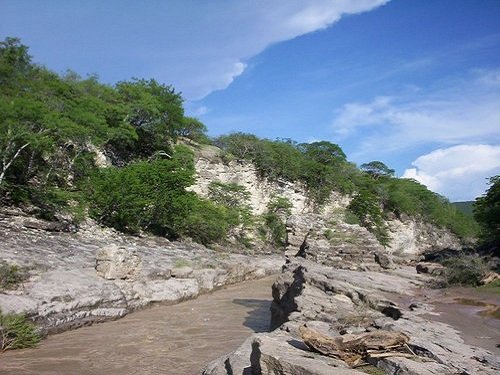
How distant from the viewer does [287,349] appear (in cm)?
538

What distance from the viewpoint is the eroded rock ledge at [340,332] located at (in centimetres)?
487

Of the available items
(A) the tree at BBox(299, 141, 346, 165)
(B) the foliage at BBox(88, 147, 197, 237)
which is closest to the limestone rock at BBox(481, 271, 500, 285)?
(B) the foliage at BBox(88, 147, 197, 237)

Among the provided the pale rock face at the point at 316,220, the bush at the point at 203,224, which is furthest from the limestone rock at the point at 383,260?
the bush at the point at 203,224

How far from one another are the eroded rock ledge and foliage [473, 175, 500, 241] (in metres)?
15.2

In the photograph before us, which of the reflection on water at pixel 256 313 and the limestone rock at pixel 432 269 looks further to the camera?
the limestone rock at pixel 432 269

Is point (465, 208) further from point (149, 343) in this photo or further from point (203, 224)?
point (149, 343)

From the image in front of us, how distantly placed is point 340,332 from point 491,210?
22.8 metres

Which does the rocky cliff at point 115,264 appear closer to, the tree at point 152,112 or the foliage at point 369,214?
the tree at point 152,112

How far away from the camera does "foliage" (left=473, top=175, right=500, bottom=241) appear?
2552 centimetres

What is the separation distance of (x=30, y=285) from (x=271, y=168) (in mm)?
36101

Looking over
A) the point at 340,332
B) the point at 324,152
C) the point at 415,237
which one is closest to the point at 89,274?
the point at 340,332

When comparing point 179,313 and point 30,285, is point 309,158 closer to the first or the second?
point 179,313

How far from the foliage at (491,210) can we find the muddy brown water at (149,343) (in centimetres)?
1871

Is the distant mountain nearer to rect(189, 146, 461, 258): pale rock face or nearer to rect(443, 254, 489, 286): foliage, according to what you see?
rect(189, 146, 461, 258): pale rock face
